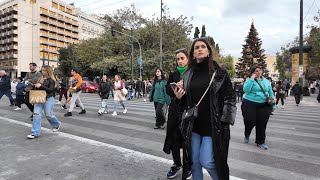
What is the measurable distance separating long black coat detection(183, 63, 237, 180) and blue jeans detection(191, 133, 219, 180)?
0.05 meters

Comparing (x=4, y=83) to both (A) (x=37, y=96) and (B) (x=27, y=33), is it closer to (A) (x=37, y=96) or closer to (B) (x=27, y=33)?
(A) (x=37, y=96)

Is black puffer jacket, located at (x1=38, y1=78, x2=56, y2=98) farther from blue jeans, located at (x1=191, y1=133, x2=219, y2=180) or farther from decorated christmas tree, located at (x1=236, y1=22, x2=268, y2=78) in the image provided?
decorated christmas tree, located at (x1=236, y1=22, x2=268, y2=78)

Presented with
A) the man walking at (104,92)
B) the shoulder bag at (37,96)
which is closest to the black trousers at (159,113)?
the shoulder bag at (37,96)

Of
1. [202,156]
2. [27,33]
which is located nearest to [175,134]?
[202,156]

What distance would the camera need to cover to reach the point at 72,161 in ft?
15.6

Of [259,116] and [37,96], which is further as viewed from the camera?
[37,96]

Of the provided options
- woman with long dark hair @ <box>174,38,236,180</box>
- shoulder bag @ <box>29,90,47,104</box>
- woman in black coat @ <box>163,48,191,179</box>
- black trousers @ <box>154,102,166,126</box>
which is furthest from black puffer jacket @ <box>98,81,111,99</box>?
woman with long dark hair @ <box>174,38,236,180</box>

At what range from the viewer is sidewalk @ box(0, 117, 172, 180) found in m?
4.12

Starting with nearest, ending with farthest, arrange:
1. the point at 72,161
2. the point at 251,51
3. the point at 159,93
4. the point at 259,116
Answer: the point at 72,161 < the point at 259,116 < the point at 159,93 < the point at 251,51

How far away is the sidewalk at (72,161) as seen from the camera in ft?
13.5

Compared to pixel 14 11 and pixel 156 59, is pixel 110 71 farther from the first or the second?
pixel 14 11

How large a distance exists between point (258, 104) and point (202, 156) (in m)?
3.57

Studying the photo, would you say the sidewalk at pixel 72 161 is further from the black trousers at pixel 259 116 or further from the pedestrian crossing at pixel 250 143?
the black trousers at pixel 259 116

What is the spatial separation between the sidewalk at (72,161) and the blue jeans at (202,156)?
46.3 inches
